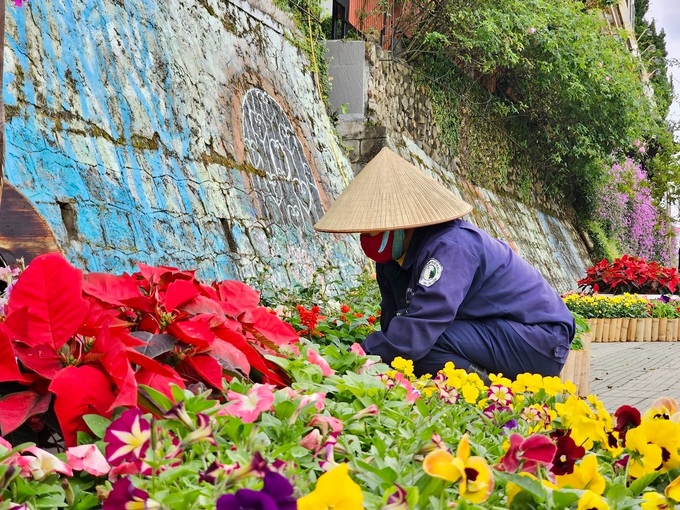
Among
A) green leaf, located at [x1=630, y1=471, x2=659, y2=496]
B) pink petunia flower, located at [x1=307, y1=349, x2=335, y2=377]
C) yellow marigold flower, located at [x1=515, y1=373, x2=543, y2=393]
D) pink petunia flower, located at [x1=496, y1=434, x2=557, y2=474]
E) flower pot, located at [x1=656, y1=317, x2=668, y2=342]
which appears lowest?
flower pot, located at [x1=656, y1=317, x2=668, y2=342]

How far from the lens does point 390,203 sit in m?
3.71

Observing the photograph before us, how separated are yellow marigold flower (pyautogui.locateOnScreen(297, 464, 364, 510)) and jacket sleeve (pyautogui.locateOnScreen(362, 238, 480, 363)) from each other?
2.37 m

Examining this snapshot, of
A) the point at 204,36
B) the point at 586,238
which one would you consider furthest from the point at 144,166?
the point at 586,238

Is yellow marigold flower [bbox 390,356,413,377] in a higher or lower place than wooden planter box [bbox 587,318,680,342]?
higher

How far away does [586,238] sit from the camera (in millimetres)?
20719

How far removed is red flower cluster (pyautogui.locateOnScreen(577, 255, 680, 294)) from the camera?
1162 cm

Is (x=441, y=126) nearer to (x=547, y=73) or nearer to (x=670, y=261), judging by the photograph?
(x=547, y=73)

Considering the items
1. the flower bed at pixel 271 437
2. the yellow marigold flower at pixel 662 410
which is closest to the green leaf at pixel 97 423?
the flower bed at pixel 271 437

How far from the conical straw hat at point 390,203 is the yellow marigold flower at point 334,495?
2.69 m

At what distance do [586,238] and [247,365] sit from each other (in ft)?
65.8

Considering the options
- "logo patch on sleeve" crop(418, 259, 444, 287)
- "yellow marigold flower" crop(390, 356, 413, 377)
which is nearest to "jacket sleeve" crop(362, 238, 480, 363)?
"logo patch on sleeve" crop(418, 259, 444, 287)

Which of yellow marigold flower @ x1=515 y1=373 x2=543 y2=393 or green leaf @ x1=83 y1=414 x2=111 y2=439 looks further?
yellow marigold flower @ x1=515 y1=373 x2=543 y2=393

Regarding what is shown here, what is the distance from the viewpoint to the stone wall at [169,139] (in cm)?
474

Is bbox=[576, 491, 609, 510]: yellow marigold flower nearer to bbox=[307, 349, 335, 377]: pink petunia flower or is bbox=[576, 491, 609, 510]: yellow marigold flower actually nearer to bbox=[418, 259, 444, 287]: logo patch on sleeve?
bbox=[307, 349, 335, 377]: pink petunia flower
